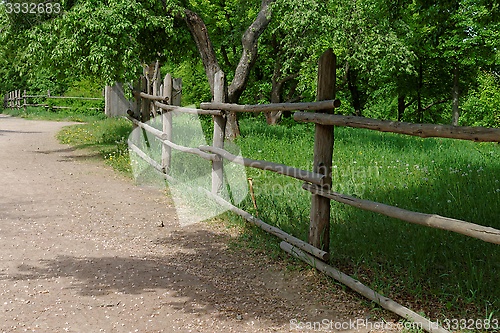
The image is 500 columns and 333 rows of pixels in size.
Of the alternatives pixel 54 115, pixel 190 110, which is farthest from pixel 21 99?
pixel 190 110

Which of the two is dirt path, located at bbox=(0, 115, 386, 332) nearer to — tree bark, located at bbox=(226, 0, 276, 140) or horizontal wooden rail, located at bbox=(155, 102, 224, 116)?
horizontal wooden rail, located at bbox=(155, 102, 224, 116)

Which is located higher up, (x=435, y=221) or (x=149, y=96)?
(x=149, y=96)

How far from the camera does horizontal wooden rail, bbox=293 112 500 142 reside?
3445 millimetres

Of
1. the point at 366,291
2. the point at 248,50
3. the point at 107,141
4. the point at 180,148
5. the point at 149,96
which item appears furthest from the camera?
the point at 107,141

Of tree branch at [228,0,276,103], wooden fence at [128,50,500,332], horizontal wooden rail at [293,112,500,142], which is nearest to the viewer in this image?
horizontal wooden rail at [293,112,500,142]

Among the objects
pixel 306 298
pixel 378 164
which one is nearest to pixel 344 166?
pixel 378 164

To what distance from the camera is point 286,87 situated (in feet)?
92.7

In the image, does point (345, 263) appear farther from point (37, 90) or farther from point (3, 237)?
point (37, 90)

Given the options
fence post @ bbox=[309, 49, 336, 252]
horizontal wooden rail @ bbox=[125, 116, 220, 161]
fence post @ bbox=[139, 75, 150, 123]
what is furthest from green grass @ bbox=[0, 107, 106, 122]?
fence post @ bbox=[309, 49, 336, 252]

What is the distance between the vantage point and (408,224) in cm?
576

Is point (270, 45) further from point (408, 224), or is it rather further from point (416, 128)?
point (416, 128)

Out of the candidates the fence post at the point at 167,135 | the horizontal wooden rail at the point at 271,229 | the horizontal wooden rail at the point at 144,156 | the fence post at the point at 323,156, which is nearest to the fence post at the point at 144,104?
the horizontal wooden rail at the point at 144,156

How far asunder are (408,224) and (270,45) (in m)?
19.0

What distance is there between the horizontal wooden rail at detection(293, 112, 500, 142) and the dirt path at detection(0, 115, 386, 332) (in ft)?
4.76
